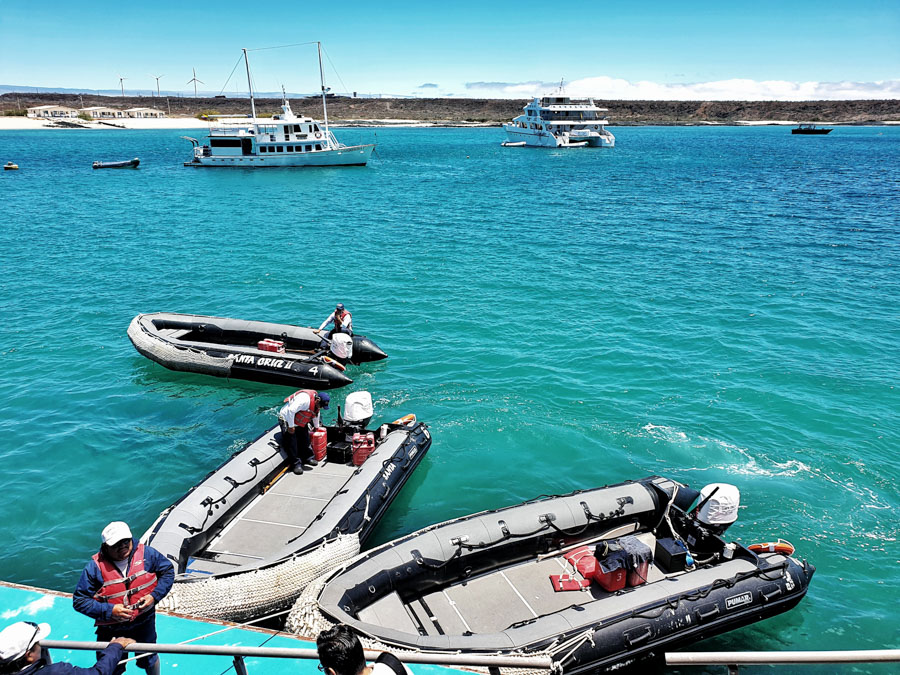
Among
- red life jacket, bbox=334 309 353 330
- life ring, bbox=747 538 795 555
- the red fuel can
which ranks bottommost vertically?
life ring, bbox=747 538 795 555

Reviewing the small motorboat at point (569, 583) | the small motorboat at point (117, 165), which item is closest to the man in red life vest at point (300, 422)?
the small motorboat at point (569, 583)

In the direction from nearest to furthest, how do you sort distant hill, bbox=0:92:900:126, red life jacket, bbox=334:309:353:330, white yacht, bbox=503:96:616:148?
red life jacket, bbox=334:309:353:330 → white yacht, bbox=503:96:616:148 → distant hill, bbox=0:92:900:126

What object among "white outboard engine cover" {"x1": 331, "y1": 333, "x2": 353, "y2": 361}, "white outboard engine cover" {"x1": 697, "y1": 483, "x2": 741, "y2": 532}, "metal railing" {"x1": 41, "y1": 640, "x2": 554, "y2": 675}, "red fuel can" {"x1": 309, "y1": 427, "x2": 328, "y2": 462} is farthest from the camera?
"white outboard engine cover" {"x1": 331, "y1": 333, "x2": 353, "y2": 361}

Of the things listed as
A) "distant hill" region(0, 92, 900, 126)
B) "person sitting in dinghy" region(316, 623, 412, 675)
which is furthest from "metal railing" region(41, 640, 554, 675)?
"distant hill" region(0, 92, 900, 126)

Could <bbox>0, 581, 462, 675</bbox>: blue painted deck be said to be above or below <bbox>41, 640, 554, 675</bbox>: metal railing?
below

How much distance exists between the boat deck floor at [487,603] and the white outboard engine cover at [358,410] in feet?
13.3

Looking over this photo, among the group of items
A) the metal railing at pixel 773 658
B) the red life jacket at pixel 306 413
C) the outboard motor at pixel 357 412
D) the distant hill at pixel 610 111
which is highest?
the distant hill at pixel 610 111

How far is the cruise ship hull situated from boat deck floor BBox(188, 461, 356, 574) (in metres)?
60.6

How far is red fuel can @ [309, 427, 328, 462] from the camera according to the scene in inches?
454

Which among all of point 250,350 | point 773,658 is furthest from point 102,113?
point 773,658

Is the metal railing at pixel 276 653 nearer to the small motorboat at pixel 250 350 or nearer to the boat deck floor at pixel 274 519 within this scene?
the boat deck floor at pixel 274 519

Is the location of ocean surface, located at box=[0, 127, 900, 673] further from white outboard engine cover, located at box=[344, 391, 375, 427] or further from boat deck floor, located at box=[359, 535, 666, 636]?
boat deck floor, located at box=[359, 535, 666, 636]

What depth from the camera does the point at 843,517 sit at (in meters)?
11.8

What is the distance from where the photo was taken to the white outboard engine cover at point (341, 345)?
53.6 feet
